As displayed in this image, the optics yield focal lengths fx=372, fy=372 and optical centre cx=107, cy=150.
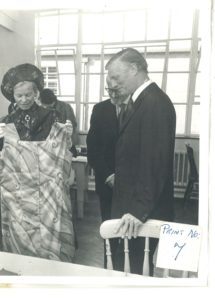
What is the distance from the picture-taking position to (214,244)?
3.35 ft

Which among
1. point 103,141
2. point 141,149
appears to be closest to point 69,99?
point 103,141

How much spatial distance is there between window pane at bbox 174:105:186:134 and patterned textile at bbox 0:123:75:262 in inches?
13.7

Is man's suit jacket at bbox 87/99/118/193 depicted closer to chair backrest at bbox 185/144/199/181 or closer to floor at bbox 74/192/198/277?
floor at bbox 74/192/198/277

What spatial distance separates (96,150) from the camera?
1.16 m

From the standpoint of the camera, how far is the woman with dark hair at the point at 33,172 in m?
1.17

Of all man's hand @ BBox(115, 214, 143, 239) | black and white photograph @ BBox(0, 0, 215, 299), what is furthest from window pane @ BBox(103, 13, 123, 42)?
man's hand @ BBox(115, 214, 143, 239)

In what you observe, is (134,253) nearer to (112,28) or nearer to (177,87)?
(177,87)

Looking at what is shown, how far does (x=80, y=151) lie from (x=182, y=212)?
1.17ft

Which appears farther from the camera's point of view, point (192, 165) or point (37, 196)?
point (37, 196)

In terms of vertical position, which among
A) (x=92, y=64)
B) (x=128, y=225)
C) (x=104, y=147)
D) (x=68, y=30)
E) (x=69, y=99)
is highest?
(x=68, y=30)

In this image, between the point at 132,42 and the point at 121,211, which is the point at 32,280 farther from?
the point at 132,42

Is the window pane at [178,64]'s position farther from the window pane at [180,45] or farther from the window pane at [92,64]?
the window pane at [92,64]

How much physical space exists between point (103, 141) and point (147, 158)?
15 cm

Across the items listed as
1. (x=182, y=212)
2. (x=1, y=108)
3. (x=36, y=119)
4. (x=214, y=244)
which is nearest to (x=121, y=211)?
(x=182, y=212)
